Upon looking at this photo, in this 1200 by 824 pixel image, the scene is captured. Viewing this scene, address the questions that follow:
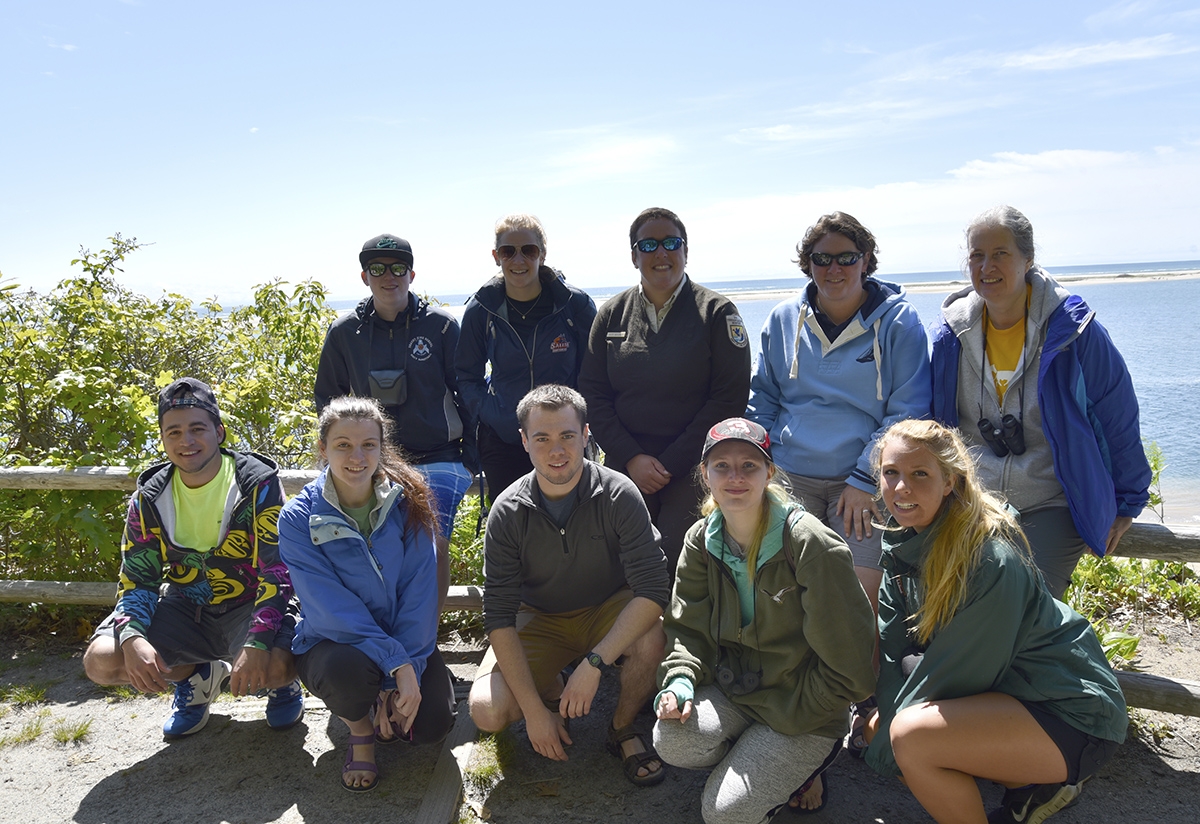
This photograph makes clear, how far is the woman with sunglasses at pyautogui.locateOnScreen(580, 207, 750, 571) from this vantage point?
3975mm

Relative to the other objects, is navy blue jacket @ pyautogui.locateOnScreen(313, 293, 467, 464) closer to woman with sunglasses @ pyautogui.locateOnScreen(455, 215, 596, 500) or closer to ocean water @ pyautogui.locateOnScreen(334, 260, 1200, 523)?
woman with sunglasses @ pyautogui.locateOnScreen(455, 215, 596, 500)

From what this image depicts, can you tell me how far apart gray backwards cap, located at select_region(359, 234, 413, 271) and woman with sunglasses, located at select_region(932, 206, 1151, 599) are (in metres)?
2.94

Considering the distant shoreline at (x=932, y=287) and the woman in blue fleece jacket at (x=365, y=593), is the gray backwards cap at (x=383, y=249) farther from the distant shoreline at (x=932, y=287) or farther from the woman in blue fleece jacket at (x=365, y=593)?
the distant shoreline at (x=932, y=287)

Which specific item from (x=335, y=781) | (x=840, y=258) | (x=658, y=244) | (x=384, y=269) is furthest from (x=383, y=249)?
(x=335, y=781)

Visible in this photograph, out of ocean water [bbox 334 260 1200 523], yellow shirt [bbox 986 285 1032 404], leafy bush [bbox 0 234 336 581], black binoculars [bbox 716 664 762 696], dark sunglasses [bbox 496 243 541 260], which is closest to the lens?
black binoculars [bbox 716 664 762 696]

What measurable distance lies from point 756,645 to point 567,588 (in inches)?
37.3

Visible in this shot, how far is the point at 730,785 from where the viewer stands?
2.79 meters

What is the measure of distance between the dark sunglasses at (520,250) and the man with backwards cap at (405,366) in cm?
55

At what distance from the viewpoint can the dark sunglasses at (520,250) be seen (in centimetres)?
421

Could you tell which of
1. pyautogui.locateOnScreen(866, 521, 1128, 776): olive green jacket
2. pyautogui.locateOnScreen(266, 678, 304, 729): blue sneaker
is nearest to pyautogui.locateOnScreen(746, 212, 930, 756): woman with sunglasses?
pyautogui.locateOnScreen(866, 521, 1128, 776): olive green jacket

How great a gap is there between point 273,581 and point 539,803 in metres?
1.58

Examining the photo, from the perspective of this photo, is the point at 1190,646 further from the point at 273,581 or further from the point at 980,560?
the point at 273,581

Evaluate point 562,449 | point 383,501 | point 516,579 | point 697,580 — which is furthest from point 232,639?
point 697,580

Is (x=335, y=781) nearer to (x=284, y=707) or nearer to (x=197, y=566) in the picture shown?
(x=284, y=707)
